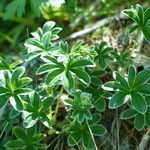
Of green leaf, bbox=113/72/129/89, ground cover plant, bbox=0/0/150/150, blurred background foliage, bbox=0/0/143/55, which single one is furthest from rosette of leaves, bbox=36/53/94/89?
blurred background foliage, bbox=0/0/143/55

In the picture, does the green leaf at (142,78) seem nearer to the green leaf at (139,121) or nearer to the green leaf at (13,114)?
the green leaf at (139,121)

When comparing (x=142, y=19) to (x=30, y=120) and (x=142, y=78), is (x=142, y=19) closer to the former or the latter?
(x=142, y=78)

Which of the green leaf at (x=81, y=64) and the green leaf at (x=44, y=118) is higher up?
the green leaf at (x=81, y=64)

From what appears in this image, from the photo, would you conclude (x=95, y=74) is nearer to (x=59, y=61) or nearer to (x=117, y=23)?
(x=59, y=61)

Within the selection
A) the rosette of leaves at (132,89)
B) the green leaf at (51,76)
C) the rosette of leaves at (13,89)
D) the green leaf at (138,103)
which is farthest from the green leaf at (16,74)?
the green leaf at (138,103)

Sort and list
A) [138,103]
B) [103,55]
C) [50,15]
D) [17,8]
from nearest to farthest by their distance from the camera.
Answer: [138,103], [103,55], [17,8], [50,15]

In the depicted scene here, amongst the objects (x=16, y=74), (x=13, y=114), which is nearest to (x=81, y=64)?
(x=16, y=74)

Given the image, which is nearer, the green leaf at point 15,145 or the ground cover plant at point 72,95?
the ground cover plant at point 72,95
